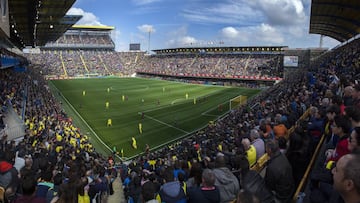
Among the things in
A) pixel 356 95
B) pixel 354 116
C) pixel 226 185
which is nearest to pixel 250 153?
pixel 226 185

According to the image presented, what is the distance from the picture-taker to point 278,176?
17.4 feet

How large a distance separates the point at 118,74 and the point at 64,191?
330 feet

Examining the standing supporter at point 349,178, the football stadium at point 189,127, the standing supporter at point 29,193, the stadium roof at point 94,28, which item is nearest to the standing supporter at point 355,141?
the football stadium at point 189,127

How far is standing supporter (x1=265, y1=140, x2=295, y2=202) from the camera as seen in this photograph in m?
5.30

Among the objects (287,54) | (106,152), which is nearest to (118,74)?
(287,54)

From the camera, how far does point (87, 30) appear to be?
412ft

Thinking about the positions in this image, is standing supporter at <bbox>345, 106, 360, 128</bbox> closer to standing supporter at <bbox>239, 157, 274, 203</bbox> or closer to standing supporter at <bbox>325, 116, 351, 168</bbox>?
standing supporter at <bbox>325, 116, 351, 168</bbox>

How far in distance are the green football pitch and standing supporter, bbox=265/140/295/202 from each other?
19.9 m

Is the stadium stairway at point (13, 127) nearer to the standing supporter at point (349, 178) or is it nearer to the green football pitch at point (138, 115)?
the green football pitch at point (138, 115)

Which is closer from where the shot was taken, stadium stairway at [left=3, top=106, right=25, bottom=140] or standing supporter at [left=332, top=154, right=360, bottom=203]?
standing supporter at [left=332, top=154, right=360, bottom=203]

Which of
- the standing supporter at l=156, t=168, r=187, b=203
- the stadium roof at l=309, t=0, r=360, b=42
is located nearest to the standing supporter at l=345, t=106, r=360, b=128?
the standing supporter at l=156, t=168, r=187, b=203

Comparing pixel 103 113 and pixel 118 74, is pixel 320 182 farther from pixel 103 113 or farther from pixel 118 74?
pixel 118 74

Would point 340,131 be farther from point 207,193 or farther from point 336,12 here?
point 336,12

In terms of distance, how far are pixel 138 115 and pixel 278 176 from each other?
111 feet
